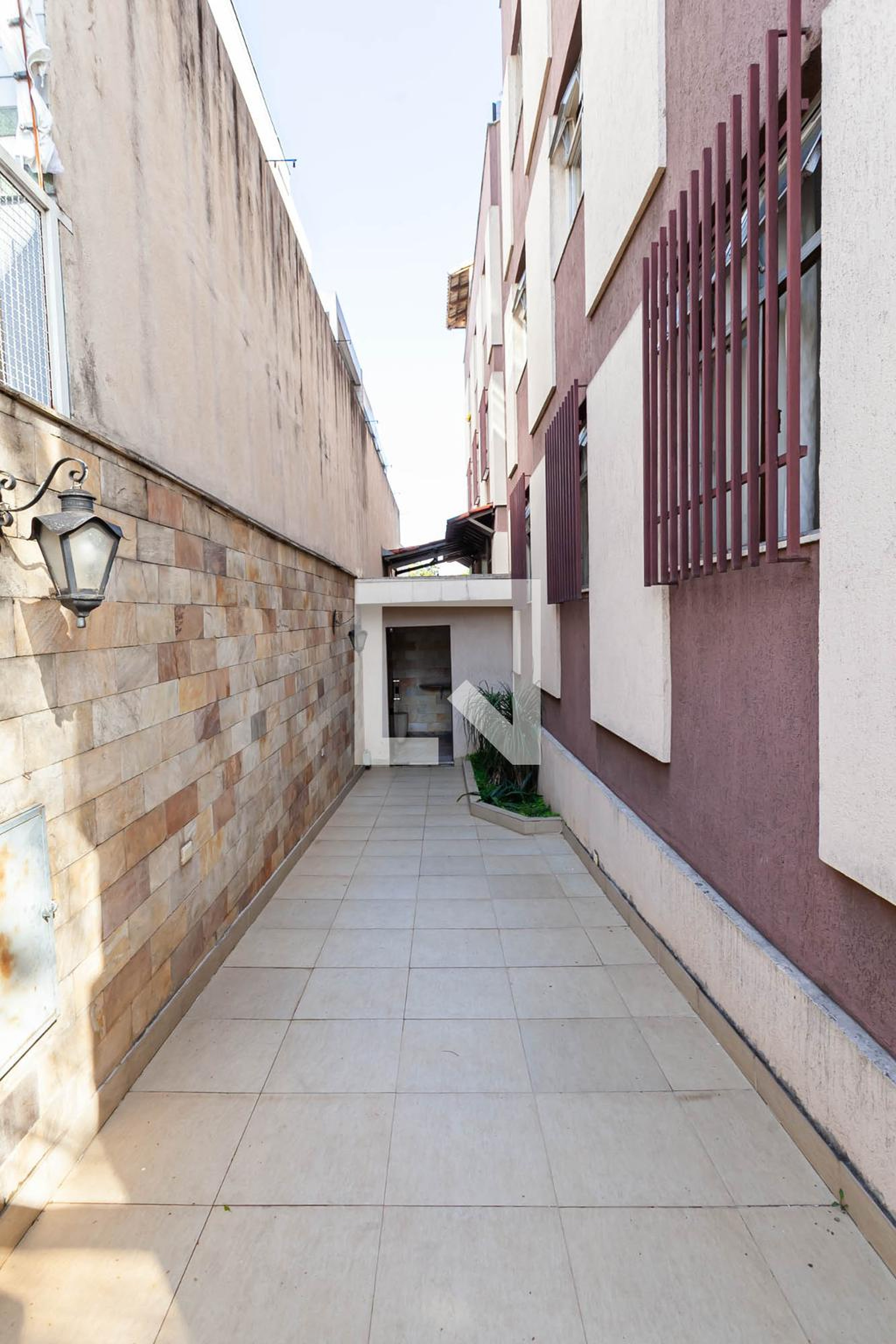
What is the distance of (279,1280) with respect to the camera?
183cm

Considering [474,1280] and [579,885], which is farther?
[579,885]

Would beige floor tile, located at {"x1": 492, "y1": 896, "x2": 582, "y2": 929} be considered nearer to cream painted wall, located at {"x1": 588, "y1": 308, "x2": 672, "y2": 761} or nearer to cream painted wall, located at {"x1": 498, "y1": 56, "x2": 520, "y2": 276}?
cream painted wall, located at {"x1": 588, "y1": 308, "x2": 672, "y2": 761}

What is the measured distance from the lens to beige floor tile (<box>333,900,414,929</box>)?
4.16 meters

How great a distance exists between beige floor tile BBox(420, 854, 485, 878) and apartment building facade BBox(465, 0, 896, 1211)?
94 centimetres

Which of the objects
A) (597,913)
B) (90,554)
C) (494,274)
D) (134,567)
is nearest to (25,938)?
(90,554)

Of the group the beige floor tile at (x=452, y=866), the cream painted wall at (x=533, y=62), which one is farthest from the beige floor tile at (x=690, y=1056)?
the cream painted wall at (x=533, y=62)

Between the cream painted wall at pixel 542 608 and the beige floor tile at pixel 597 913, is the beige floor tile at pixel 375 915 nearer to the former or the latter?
the beige floor tile at pixel 597 913

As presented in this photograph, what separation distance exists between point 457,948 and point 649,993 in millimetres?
1074

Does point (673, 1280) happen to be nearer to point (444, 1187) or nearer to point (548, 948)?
point (444, 1187)

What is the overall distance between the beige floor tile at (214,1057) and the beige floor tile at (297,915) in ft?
3.46

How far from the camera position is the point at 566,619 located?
19.7ft

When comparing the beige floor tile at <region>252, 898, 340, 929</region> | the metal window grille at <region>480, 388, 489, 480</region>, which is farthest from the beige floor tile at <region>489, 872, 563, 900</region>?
the metal window grille at <region>480, 388, 489, 480</region>

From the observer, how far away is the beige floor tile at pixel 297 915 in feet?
13.6

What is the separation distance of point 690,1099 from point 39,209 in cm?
380
